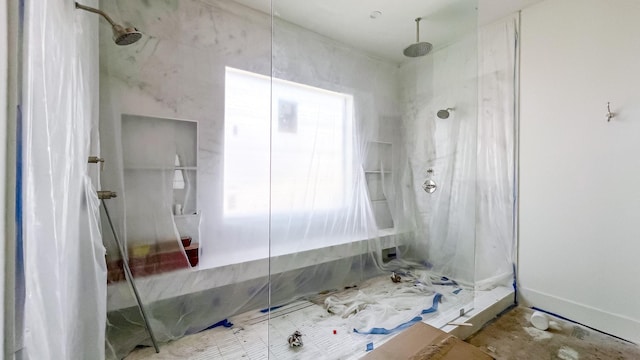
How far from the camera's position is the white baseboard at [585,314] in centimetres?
158

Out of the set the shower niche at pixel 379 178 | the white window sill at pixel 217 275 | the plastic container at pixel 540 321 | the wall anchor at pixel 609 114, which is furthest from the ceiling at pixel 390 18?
the plastic container at pixel 540 321

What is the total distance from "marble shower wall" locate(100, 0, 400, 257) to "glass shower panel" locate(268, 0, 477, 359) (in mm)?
19

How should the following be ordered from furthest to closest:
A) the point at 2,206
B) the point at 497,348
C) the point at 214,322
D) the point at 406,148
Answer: the point at 406,148 → the point at 214,322 → the point at 497,348 → the point at 2,206

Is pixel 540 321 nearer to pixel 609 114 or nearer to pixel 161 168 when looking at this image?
pixel 609 114

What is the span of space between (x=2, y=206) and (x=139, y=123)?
127cm

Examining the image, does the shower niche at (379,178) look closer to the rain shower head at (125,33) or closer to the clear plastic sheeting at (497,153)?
the clear plastic sheeting at (497,153)

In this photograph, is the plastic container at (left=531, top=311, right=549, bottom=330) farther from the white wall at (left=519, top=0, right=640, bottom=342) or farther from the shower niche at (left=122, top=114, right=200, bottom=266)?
the shower niche at (left=122, top=114, right=200, bottom=266)

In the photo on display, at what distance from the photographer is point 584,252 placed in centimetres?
178

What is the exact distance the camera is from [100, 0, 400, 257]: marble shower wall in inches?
59.4

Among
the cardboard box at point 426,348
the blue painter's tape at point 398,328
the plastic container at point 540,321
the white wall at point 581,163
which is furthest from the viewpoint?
the plastic container at point 540,321

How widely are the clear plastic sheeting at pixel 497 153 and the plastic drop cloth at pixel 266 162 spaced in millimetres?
103

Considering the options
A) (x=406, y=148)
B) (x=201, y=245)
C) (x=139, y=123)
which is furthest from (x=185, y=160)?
(x=406, y=148)

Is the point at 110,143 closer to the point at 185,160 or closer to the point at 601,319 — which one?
the point at 185,160

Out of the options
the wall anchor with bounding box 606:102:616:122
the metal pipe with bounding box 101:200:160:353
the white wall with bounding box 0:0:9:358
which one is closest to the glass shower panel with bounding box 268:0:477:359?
the metal pipe with bounding box 101:200:160:353
